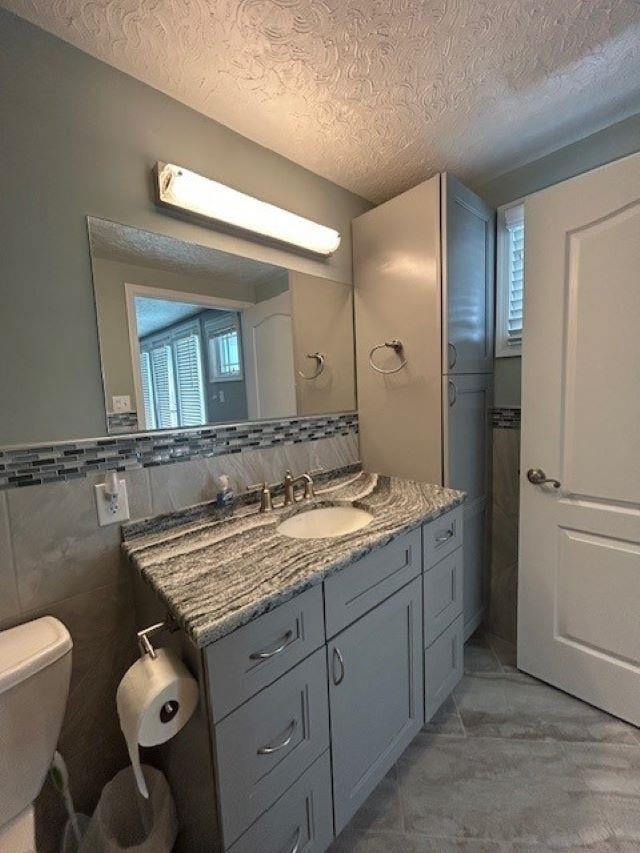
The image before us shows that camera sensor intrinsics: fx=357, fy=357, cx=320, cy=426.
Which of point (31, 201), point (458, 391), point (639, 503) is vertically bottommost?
point (639, 503)

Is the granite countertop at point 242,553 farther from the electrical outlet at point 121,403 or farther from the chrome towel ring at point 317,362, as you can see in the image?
the chrome towel ring at point 317,362

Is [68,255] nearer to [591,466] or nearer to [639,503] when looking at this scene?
[591,466]

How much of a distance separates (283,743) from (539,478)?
1292 millimetres

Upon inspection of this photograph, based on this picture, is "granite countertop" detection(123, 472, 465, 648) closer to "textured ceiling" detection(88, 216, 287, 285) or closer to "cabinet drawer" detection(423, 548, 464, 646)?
"cabinet drawer" detection(423, 548, 464, 646)

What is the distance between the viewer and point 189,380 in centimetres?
122

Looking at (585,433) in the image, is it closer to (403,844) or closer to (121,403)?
(403,844)

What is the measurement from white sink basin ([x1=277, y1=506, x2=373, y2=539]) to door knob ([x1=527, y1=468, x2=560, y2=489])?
748 mm

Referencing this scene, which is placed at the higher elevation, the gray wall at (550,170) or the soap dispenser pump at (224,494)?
the gray wall at (550,170)

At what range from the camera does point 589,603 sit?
55.3 inches

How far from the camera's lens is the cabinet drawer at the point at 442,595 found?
1.26 m

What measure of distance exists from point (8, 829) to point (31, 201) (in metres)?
1.42

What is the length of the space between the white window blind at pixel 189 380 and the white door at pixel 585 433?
1294mm

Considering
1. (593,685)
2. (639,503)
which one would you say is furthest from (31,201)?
(593,685)

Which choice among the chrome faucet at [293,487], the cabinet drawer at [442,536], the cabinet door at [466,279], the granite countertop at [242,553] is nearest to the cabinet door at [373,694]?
the cabinet drawer at [442,536]
